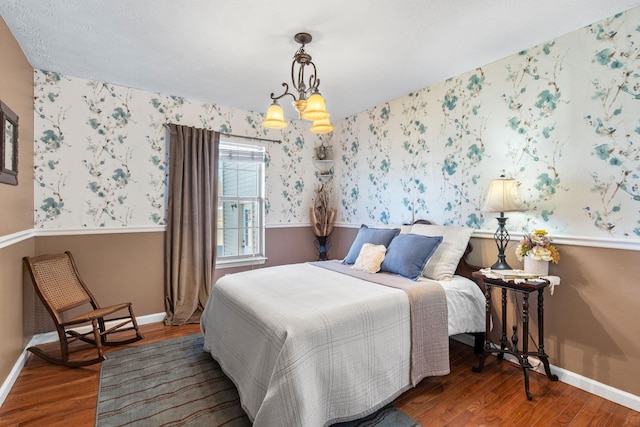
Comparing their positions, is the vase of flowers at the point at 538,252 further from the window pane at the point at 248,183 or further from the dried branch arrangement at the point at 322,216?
the window pane at the point at 248,183

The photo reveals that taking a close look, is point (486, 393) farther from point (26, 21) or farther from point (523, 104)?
point (26, 21)

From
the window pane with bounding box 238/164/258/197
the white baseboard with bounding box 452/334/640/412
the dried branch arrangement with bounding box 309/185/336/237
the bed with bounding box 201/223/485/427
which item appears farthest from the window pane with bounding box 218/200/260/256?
the white baseboard with bounding box 452/334/640/412

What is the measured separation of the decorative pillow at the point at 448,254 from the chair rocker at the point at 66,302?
276cm

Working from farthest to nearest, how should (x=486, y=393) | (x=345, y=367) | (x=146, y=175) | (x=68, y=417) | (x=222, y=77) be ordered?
(x=146, y=175) → (x=222, y=77) → (x=486, y=393) → (x=68, y=417) → (x=345, y=367)

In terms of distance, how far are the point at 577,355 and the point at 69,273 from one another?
426cm

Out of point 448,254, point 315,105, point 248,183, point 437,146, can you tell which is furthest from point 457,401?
point 248,183

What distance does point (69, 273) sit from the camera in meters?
2.78

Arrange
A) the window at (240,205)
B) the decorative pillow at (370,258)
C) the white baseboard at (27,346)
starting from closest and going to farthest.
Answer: the white baseboard at (27,346), the decorative pillow at (370,258), the window at (240,205)

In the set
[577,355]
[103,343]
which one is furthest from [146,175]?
[577,355]

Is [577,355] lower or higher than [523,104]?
lower

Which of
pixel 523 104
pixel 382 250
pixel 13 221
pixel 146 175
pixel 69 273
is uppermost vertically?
pixel 523 104

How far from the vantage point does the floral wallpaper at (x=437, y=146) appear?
6.70ft

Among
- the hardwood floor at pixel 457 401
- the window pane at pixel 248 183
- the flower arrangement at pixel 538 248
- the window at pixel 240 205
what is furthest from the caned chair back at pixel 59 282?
the flower arrangement at pixel 538 248

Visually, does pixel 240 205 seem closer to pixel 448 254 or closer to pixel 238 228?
pixel 238 228
